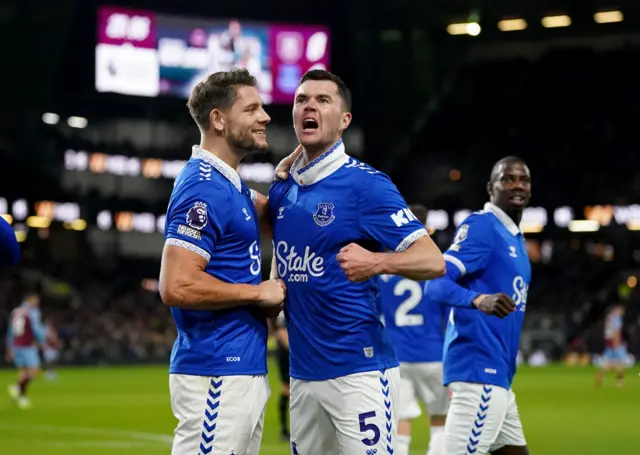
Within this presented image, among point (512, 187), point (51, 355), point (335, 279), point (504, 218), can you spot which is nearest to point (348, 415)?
point (335, 279)

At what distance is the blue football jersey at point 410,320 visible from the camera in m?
11.9

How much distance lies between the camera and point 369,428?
5.93 meters

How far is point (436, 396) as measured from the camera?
12.0 metres

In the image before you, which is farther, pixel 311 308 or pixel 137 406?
pixel 137 406

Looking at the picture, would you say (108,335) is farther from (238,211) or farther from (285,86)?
(238,211)

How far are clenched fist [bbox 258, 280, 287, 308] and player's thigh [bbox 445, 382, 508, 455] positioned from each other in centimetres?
293

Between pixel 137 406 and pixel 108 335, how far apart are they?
81.9ft

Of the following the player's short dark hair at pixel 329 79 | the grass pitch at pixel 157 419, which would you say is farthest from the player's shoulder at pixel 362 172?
the grass pitch at pixel 157 419

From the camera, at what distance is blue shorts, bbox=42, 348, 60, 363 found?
40816 mm

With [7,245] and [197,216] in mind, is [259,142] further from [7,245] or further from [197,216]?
[7,245]

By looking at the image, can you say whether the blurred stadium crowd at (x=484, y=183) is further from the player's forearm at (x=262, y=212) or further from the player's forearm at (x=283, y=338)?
the player's forearm at (x=262, y=212)

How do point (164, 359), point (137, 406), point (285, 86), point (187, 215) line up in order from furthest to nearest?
point (285, 86) < point (164, 359) < point (137, 406) < point (187, 215)

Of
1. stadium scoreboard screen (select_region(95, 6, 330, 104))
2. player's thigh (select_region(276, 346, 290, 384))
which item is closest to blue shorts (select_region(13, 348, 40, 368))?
player's thigh (select_region(276, 346, 290, 384))

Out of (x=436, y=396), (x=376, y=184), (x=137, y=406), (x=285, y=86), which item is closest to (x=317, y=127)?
(x=376, y=184)
